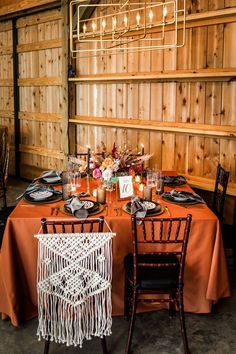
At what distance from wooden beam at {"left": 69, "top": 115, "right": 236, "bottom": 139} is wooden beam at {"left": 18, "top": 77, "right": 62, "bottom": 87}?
65 centimetres

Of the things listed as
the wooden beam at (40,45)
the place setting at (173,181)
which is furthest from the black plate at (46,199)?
the wooden beam at (40,45)

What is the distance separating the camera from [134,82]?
481 cm

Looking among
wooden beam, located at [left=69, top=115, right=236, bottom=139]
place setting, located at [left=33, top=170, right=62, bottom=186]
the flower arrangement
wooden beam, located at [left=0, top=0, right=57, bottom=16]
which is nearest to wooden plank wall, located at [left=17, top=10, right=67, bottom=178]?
wooden beam, located at [left=0, top=0, right=57, bottom=16]

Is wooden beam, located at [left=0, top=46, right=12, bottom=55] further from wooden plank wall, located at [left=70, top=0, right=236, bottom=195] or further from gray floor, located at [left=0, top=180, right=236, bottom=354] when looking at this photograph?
gray floor, located at [left=0, top=180, right=236, bottom=354]

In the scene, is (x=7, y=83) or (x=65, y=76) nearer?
(x=65, y=76)

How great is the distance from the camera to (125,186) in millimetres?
2973

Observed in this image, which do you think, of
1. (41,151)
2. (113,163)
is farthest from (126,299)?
(41,151)

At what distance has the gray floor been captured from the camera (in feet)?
7.89

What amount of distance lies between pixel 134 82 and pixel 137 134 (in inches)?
25.1

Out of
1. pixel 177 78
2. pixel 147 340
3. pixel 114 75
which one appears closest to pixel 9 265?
pixel 147 340

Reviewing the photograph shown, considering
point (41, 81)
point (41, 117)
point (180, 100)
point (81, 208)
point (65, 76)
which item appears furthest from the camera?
point (41, 117)

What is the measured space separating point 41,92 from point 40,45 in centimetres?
70

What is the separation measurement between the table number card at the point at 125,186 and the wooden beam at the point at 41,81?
3.24m

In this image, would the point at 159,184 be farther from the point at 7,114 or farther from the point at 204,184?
the point at 7,114
